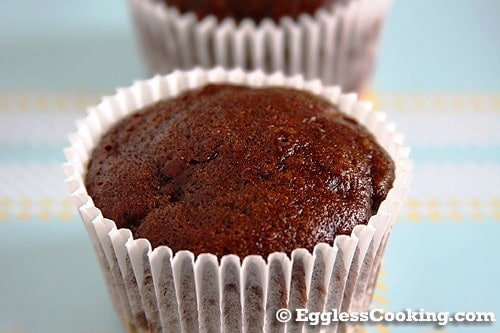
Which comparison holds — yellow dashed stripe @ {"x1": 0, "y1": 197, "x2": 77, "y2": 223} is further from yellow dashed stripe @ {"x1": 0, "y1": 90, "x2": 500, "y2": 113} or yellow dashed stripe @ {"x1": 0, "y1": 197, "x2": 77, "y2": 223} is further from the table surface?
yellow dashed stripe @ {"x1": 0, "y1": 90, "x2": 500, "y2": 113}

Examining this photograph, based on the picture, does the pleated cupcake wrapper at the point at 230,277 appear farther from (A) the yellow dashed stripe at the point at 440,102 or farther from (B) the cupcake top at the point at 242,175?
(A) the yellow dashed stripe at the point at 440,102

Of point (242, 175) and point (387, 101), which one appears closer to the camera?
point (242, 175)

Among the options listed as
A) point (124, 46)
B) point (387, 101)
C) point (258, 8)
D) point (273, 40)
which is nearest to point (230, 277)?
point (273, 40)

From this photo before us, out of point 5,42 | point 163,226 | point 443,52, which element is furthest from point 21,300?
point 443,52

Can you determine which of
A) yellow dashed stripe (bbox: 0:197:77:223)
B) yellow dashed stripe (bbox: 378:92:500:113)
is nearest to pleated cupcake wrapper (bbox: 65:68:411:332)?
yellow dashed stripe (bbox: 0:197:77:223)

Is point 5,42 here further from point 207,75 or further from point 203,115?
point 203,115

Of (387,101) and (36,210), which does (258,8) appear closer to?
(387,101)
